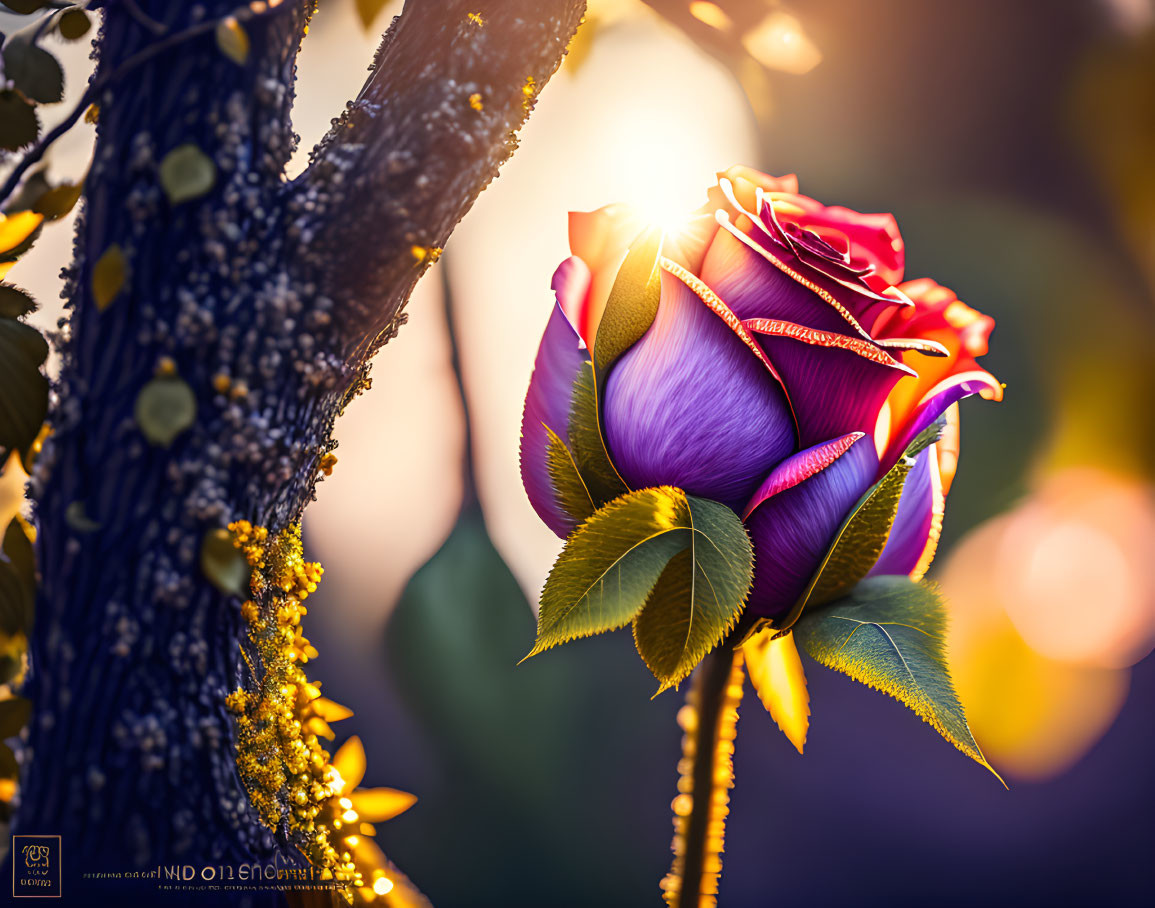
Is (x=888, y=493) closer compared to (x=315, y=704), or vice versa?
(x=888, y=493)

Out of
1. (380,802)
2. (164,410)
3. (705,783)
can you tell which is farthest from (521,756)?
(164,410)

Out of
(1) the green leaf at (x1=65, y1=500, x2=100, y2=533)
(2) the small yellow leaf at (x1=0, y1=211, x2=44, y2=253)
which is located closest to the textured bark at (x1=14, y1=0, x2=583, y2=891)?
(1) the green leaf at (x1=65, y1=500, x2=100, y2=533)

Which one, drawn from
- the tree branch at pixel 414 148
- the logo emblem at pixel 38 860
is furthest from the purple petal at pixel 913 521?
the logo emblem at pixel 38 860

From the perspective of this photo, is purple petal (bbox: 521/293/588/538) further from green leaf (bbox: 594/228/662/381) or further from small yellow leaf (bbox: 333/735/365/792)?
small yellow leaf (bbox: 333/735/365/792)

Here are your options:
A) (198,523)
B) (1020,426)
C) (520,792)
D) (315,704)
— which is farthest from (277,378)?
(1020,426)

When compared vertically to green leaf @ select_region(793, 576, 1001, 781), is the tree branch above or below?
above

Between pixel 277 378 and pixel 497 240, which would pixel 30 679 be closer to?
pixel 277 378

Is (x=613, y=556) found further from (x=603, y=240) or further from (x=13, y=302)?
(x=13, y=302)
